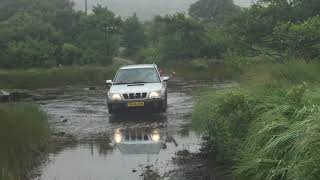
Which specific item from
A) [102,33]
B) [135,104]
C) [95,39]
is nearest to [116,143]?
[135,104]

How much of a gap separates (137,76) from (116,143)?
5.66 metres

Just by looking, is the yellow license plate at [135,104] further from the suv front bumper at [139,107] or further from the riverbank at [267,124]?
the riverbank at [267,124]

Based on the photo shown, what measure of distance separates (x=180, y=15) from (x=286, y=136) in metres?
54.2

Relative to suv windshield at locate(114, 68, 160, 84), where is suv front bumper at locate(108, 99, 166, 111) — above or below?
below

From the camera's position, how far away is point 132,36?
233 feet

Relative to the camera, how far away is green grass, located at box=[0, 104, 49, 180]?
9.18 m

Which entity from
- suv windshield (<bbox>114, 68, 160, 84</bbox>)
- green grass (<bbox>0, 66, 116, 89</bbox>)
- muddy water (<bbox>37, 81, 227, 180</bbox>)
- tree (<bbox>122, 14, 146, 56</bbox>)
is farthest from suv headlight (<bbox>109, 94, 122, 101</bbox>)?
tree (<bbox>122, 14, 146, 56</bbox>)

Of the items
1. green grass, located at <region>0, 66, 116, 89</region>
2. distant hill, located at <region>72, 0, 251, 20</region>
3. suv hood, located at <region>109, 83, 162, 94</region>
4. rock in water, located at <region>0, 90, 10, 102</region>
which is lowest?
green grass, located at <region>0, 66, 116, 89</region>

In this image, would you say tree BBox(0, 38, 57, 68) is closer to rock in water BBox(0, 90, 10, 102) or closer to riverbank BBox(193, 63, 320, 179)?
rock in water BBox(0, 90, 10, 102)

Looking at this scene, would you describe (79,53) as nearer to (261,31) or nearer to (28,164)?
(261,31)

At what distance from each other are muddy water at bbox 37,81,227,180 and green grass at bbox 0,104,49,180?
353 mm

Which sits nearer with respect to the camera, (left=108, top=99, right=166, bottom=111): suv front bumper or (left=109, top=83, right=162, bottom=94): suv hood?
(left=108, top=99, right=166, bottom=111): suv front bumper

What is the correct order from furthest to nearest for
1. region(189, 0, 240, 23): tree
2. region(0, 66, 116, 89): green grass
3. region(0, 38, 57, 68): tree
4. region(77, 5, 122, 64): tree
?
region(189, 0, 240, 23): tree < region(77, 5, 122, 64): tree < region(0, 38, 57, 68): tree < region(0, 66, 116, 89): green grass

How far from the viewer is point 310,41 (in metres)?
13.9
